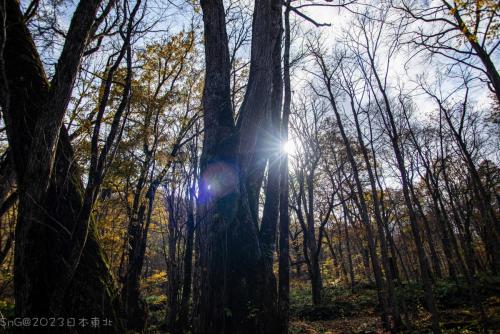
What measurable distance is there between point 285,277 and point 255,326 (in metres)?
1.23

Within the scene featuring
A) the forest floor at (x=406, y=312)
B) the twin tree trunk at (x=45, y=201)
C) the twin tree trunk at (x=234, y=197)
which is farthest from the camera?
the forest floor at (x=406, y=312)

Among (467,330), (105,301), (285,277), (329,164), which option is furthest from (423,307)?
(105,301)

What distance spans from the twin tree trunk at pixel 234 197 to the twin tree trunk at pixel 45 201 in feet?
4.17

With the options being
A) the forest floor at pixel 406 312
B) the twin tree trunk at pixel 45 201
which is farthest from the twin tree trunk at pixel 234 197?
the forest floor at pixel 406 312

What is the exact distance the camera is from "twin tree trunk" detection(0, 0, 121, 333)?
84.7 inches

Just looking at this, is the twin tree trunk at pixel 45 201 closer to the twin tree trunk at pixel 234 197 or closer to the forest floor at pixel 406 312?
the twin tree trunk at pixel 234 197

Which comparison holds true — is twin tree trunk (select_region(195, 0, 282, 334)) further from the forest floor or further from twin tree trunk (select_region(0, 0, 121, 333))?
the forest floor

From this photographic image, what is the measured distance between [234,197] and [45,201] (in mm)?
2048

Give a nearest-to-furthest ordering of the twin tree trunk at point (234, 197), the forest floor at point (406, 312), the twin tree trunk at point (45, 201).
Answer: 1. the twin tree trunk at point (45, 201)
2. the twin tree trunk at point (234, 197)
3. the forest floor at point (406, 312)

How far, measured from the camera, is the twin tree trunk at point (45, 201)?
215 cm

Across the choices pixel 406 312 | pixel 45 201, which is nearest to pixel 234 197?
pixel 45 201

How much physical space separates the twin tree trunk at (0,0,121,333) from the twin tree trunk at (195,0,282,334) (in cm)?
127

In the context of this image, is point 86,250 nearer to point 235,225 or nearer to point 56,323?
point 56,323

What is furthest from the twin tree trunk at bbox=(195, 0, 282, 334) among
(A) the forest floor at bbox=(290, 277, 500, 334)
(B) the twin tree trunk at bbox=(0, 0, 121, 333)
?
(A) the forest floor at bbox=(290, 277, 500, 334)
